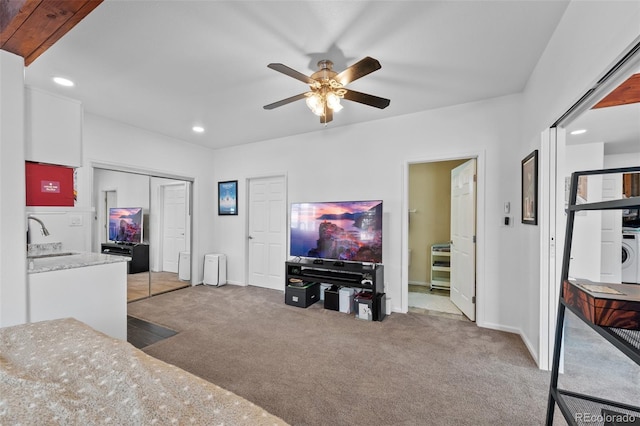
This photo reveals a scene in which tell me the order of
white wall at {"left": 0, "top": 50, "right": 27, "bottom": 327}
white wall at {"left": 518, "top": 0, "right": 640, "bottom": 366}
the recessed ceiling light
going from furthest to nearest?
1. the recessed ceiling light
2. white wall at {"left": 0, "top": 50, "right": 27, "bottom": 327}
3. white wall at {"left": 518, "top": 0, "right": 640, "bottom": 366}

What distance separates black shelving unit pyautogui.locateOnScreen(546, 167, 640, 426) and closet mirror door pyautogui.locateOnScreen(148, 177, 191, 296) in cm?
477

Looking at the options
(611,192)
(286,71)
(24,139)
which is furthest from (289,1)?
(611,192)

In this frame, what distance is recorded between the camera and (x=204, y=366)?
2199mm

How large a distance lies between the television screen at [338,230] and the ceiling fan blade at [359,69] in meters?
1.68

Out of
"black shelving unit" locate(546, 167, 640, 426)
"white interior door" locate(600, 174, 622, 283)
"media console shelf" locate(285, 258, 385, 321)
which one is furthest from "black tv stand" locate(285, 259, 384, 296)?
"white interior door" locate(600, 174, 622, 283)

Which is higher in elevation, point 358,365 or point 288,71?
point 288,71

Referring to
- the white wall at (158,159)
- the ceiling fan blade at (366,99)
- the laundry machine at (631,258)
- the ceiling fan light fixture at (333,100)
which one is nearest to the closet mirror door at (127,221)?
the white wall at (158,159)

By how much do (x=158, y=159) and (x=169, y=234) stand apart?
1245mm

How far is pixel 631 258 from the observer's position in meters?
4.12

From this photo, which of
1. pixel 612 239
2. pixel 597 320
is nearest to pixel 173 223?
pixel 597 320

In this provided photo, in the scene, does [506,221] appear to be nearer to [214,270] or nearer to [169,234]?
[214,270]

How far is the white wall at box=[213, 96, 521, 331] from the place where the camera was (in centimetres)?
294

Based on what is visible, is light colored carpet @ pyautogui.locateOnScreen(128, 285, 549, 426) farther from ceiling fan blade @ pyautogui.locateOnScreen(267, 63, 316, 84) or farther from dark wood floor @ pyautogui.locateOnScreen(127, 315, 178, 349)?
ceiling fan blade @ pyautogui.locateOnScreen(267, 63, 316, 84)

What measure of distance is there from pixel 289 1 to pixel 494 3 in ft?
4.22
